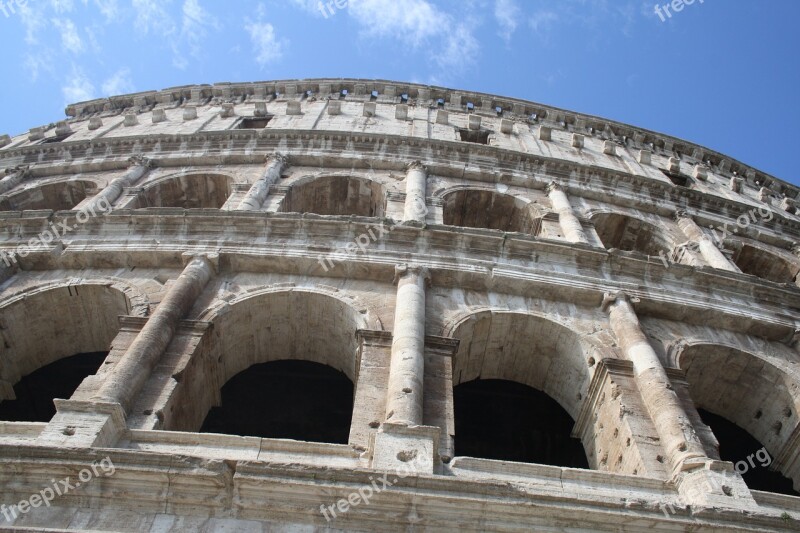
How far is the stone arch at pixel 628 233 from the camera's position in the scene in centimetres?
1530

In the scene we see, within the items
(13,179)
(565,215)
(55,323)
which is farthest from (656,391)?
(13,179)

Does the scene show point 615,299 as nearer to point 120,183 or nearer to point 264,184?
point 264,184

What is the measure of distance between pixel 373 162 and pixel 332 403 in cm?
693

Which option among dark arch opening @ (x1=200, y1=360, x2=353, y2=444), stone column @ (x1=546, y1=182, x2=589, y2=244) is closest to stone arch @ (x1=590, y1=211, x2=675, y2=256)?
stone column @ (x1=546, y1=182, x2=589, y2=244)

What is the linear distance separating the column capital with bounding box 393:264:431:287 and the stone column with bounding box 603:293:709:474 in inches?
113

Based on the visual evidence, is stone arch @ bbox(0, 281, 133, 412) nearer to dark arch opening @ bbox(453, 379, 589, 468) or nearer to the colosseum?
the colosseum

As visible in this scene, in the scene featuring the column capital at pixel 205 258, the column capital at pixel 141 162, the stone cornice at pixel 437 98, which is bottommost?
the column capital at pixel 205 258

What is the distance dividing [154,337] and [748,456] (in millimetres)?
9247

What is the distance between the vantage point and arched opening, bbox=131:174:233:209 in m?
15.5

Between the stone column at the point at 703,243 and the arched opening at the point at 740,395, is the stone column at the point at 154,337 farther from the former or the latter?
the stone column at the point at 703,243

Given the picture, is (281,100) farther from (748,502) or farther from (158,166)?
(748,502)

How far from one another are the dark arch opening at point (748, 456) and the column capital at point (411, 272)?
4.96 meters

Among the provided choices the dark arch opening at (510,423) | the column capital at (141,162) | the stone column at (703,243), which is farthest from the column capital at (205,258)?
the stone column at (703,243)

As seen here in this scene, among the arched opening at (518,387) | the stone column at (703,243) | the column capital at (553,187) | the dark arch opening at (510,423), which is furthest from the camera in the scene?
the column capital at (553,187)
